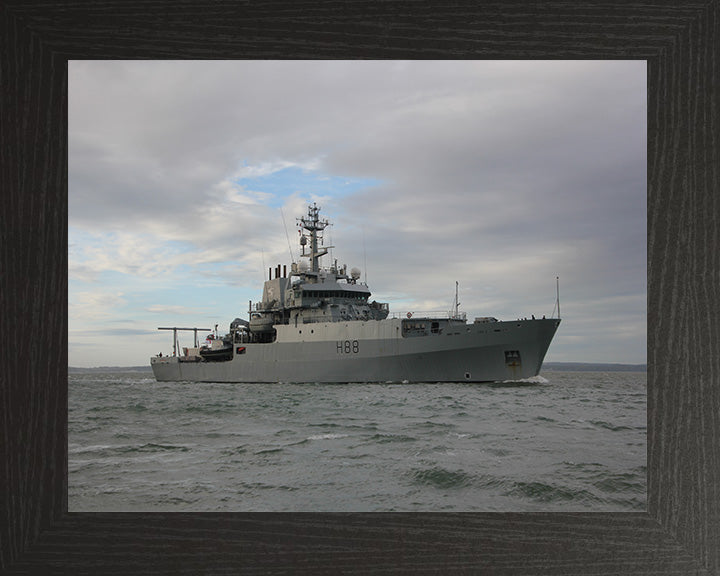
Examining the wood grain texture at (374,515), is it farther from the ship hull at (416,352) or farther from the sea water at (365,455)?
the ship hull at (416,352)

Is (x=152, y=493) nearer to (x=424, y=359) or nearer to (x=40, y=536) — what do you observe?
(x=40, y=536)

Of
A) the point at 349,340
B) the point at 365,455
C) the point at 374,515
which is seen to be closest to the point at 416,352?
the point at 349,340

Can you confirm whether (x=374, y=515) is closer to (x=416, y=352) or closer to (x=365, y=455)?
(x=365, y=455)

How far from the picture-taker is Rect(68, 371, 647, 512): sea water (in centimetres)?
322

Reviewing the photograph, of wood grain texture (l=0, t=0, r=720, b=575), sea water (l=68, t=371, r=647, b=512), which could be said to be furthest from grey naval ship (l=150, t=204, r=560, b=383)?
wood grain texture (l=0, t=0, r=720, b=575)

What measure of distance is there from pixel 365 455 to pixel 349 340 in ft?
32.0

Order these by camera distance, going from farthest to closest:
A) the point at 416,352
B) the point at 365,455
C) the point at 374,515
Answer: the point at 416,352, the point at 365,455, the point at 374,515

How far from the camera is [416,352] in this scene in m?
13.9

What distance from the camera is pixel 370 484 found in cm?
336

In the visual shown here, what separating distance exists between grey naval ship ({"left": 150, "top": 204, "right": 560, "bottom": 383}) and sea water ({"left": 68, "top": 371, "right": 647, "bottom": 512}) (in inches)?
77.7

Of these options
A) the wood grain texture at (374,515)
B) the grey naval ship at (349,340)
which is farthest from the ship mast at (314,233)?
the wood grain texture at (374,515)

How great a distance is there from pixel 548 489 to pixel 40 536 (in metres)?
3.17

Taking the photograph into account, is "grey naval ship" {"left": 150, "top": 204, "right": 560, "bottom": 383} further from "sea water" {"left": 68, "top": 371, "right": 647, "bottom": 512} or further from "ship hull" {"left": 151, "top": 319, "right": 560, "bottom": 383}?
"sea water" {"left": 68, "top": 371, "right": 647, "bottom": 512}

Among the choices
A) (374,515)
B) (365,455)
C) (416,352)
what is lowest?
(365,455)
